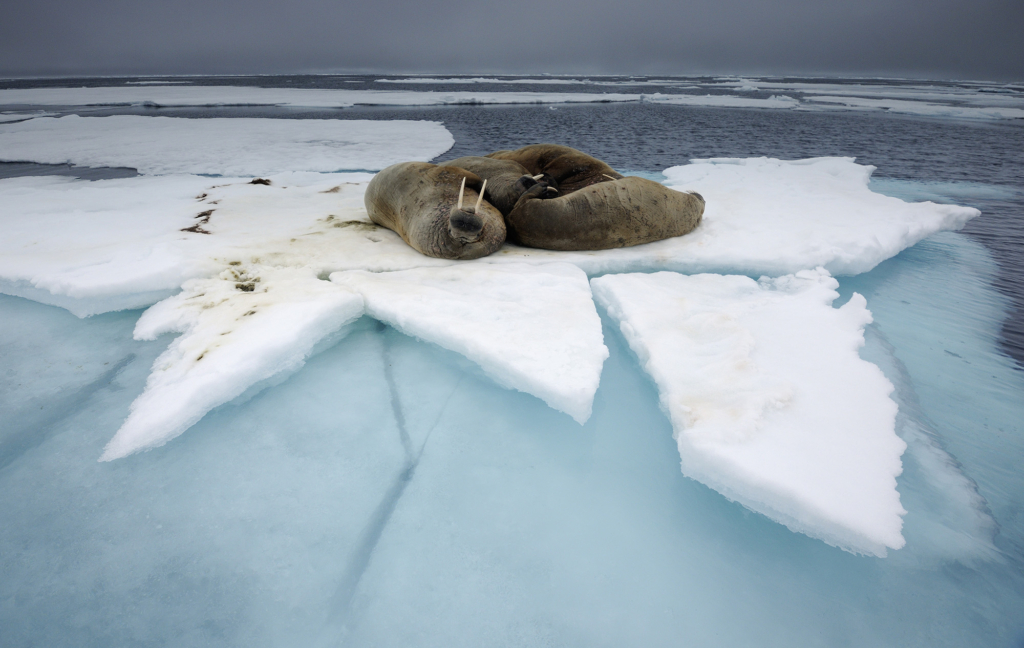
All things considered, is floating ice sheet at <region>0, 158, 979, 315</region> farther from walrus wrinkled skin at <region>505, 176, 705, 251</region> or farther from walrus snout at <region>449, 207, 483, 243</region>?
walrus snout at <region>449, 207, 483, 243</region>

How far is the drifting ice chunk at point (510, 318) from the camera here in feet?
7.39

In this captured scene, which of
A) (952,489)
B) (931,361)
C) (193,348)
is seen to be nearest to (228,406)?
(193,348)

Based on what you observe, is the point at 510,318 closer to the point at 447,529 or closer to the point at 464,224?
the point at 464,224

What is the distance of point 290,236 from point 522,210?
1.84 metres

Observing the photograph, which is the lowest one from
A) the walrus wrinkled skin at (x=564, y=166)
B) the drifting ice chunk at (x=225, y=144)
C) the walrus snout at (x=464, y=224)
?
the drifting ice chunk at (x=225, y=144)

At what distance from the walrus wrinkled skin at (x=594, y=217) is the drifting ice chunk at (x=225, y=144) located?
4258 mm

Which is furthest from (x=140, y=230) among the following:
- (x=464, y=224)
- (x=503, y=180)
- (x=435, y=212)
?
(x=503, y=180)

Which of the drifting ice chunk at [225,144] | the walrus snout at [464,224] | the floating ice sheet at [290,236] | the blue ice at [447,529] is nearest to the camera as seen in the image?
the blue ice at [447,529]

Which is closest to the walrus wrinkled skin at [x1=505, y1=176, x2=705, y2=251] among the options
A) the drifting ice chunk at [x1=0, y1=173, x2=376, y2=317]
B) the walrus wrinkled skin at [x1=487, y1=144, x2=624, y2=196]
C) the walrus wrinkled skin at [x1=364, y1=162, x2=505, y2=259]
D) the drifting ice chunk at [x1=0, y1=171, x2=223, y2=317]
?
the walrus wrinkled skin at [x1=364, y1=162, x2=505, y2=259]

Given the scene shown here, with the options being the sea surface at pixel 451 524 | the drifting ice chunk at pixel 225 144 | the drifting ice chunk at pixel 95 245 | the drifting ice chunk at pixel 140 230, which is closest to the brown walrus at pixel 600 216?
the drifting ice chunk at pixel 140 230

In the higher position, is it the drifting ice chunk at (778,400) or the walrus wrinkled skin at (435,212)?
the walrus wrinkled skin at (435,212)

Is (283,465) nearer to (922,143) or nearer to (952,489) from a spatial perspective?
A: (952,489)

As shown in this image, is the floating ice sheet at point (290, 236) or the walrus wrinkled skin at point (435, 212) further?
the walrus wrinkled skin at point (435, 212)

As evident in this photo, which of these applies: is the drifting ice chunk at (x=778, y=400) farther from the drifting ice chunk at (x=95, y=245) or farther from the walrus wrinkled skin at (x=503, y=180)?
the drifting ice chunk at (x=95, y=245)
